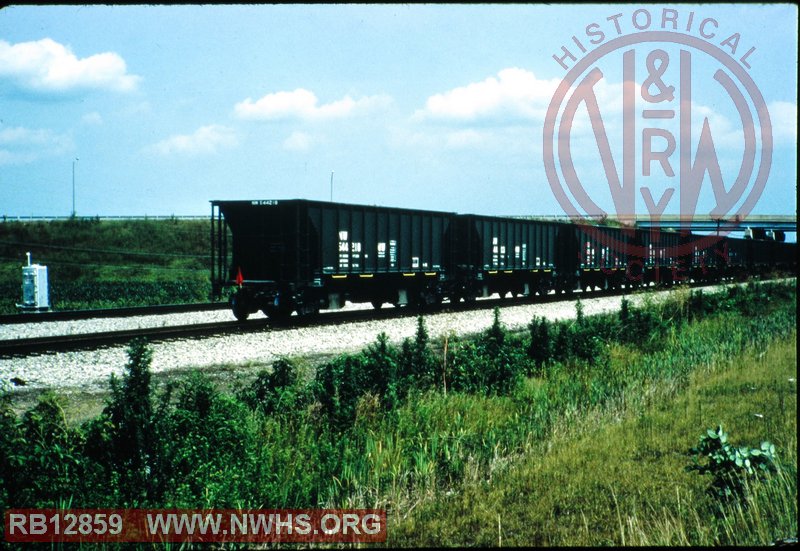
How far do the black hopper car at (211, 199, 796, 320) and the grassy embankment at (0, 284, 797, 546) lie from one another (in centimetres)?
958

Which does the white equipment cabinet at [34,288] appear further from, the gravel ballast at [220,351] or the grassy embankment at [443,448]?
the grassy embankment at [443,448]

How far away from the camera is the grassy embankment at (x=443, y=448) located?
5203mm

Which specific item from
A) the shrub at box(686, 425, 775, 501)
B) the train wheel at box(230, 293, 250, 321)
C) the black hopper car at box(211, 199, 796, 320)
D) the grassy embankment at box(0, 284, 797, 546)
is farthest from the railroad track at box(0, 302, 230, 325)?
the shrub at box(686, 425, 775, 501)

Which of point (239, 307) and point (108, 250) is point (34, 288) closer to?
point (239, 307)

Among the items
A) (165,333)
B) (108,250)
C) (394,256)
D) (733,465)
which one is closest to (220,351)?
(165,333)

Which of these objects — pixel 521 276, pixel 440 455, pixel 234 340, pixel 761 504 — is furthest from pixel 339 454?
pixel 521 276

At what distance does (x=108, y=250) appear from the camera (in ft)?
202

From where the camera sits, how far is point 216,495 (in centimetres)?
559

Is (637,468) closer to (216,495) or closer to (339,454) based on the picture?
(339,454)

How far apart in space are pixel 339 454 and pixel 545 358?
21.0ft

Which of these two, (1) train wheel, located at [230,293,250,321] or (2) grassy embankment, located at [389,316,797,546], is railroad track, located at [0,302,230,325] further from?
(2) grassy embankment, located at [389,316,797,546]
